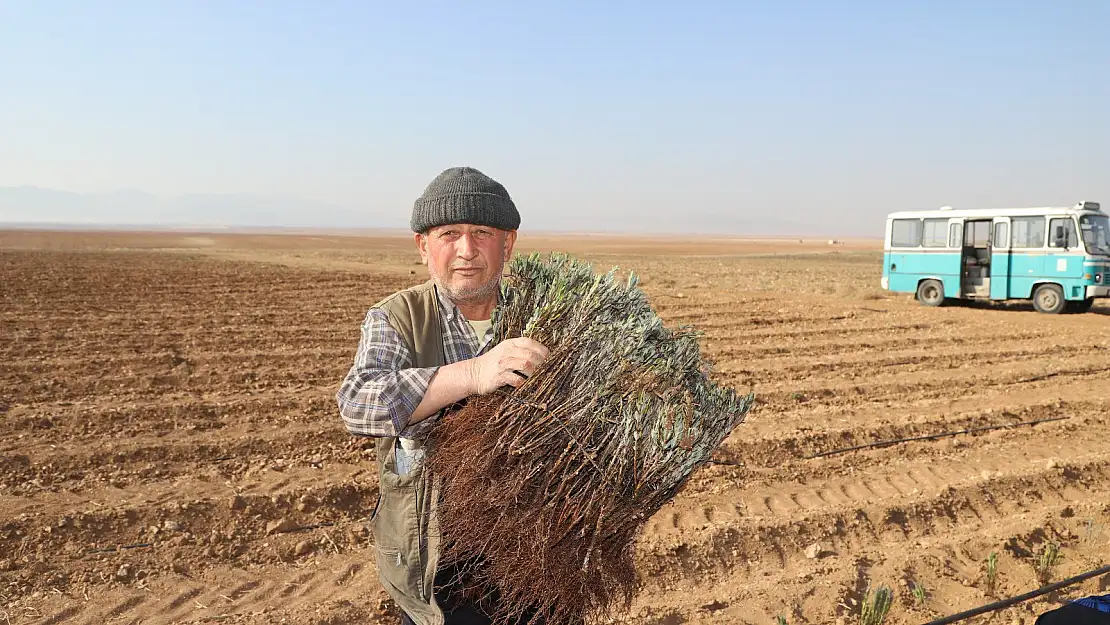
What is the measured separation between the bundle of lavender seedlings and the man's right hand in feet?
0.18

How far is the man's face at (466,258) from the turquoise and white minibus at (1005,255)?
51.1 feet

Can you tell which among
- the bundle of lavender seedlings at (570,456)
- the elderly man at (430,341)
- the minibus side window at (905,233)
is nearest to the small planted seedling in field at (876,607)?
the bundle of lavender seedlings at (570,456)

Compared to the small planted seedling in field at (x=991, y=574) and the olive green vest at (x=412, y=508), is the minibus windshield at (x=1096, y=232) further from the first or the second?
the olive green vest at (x=412, y=508)

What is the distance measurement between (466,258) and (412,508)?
64 cm

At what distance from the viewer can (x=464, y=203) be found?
5.98 ft

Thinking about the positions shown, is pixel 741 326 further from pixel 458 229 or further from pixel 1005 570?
pixel 458 229

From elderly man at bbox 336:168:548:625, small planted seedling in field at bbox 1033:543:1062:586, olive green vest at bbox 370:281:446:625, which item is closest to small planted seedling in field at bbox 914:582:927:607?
small planted seedling in field at bbox 1033:543:1062:586

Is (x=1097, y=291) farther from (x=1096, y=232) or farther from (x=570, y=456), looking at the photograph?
(x=570, y=456)

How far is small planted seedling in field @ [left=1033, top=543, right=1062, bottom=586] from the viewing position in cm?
416

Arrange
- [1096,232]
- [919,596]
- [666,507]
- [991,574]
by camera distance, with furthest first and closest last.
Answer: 1. [1096,232]
2. [666,507]
3. [991,574]
4. [919,596]

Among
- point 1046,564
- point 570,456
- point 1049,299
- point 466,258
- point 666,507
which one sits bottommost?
point 1046,564

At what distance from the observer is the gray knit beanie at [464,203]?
1.82m

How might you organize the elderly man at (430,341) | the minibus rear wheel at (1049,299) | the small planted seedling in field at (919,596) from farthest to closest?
the minibus rear wheel at (1049,299), the small planted seedling in field at (919,596), the elderly man at (430,341)

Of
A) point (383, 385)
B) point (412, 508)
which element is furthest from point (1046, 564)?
point (383, 385)
